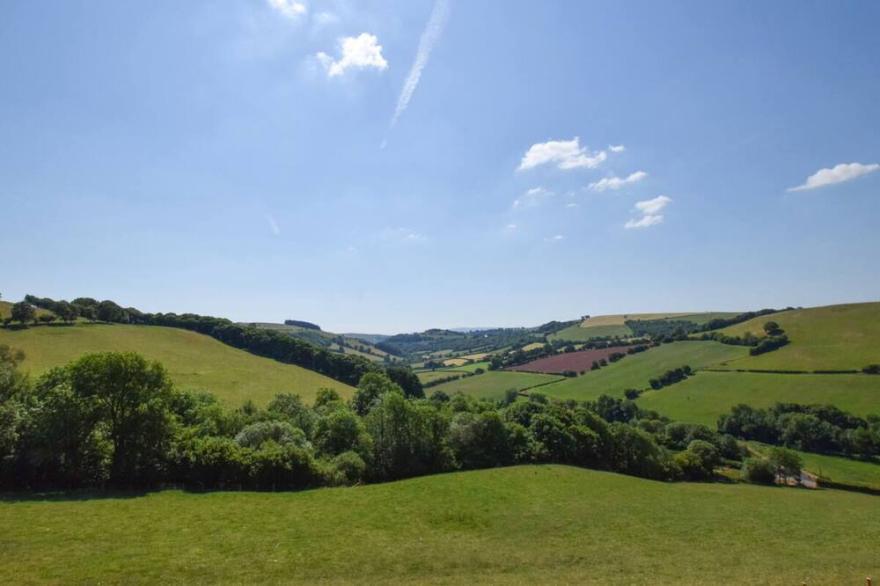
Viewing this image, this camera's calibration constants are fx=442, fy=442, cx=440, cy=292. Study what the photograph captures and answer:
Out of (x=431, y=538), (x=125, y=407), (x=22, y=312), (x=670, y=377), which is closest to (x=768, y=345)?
(x=670, y=377)

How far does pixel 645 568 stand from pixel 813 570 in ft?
33.3

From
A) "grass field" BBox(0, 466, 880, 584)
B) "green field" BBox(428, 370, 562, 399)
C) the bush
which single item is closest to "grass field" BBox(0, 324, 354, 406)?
"green field" BBox(428, 370, 562, 399)

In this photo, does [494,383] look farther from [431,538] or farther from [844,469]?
[431,538]

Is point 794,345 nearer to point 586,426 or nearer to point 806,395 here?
point 806,395

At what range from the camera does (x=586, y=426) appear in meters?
66.0

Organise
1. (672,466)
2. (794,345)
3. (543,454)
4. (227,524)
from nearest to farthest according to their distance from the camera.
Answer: (227,524) < (543,454) < (672,466) < (794,345)

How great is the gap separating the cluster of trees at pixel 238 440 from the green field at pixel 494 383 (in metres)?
64.2

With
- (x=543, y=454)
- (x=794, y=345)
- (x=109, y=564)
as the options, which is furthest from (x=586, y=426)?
(x=794, y=345)

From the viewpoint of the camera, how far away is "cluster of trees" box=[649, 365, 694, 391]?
125 metres

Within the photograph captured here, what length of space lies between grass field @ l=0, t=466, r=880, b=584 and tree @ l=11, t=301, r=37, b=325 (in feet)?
291

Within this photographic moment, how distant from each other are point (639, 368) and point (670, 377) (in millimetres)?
13469

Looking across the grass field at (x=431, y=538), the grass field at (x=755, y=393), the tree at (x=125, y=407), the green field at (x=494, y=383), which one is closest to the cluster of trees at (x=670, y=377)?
the grass field at (x=755, y=393)

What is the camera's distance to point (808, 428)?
86.2 metres

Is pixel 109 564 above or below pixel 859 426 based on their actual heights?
above
